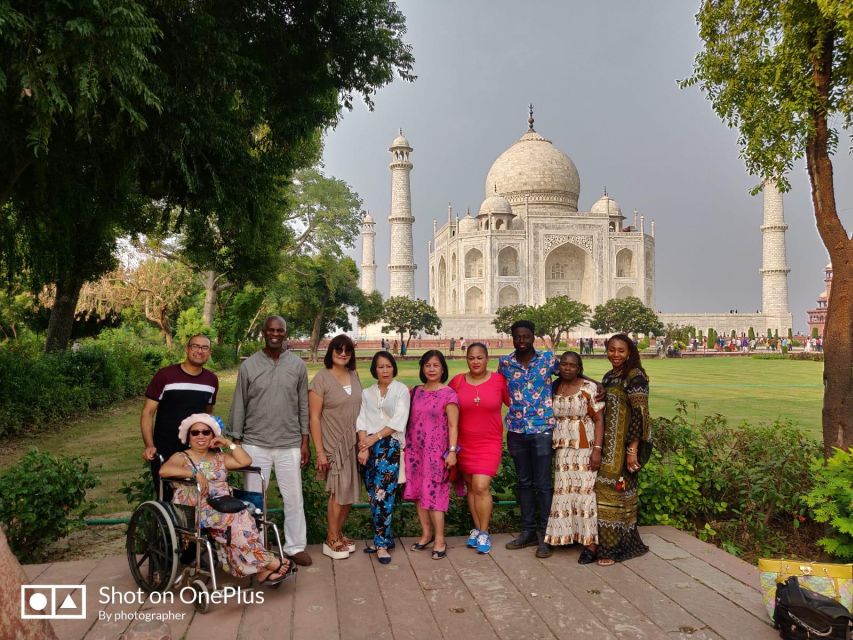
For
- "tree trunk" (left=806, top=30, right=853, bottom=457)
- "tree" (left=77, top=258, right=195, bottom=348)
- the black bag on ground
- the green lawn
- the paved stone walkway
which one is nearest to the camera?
the black bag on ground

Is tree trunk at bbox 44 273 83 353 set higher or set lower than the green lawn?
higher

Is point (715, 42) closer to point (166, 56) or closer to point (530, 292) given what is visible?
point (166, 56)

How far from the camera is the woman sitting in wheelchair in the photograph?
3.10 metres

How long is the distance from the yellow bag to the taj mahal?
122 ft

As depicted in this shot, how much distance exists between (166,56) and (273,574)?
16.2 ft

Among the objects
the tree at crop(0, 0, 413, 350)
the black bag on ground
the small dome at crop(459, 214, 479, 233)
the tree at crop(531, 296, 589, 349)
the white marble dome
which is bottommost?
the black bag on ground

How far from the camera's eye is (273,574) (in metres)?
3.17

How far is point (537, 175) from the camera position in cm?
4609

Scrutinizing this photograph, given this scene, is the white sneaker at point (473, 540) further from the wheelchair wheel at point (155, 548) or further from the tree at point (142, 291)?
the tree at point (142, 291)

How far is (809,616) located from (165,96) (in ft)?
18.9

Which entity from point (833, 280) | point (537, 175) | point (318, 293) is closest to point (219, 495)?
point (833, 280)

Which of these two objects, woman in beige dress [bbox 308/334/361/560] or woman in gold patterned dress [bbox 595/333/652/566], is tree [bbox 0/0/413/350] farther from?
woman in gold patterned dress [bbox 595/333/652/566]

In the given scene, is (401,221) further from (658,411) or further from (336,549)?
(336,549)

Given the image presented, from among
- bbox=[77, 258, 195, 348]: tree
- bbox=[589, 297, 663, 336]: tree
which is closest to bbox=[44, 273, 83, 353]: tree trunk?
bbox=[77, 258, 195, 348]: tree
